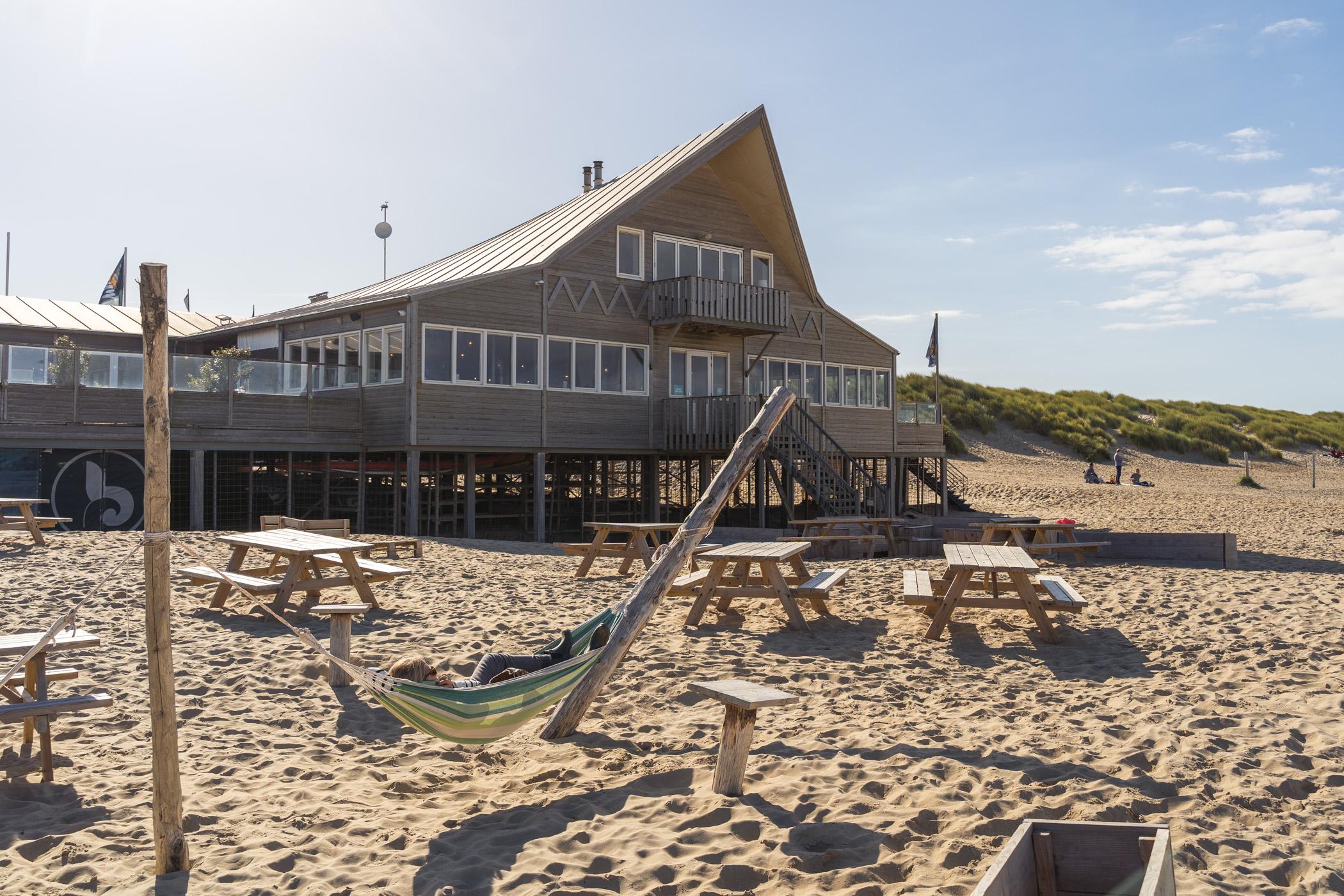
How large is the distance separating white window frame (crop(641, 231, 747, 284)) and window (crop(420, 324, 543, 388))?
3690mm

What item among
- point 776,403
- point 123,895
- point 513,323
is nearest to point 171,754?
point 123,895

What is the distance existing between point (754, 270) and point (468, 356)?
7914 mm

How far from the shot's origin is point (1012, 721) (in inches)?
247

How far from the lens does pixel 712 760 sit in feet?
18.5

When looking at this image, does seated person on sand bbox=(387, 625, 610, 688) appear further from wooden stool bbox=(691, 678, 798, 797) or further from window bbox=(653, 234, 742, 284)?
window bbox=(653, 234, 742, 284)

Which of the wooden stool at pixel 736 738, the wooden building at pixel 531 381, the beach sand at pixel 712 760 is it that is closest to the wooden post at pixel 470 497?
the wooden building at pixel 531 381

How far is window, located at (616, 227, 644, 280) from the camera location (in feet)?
71.3

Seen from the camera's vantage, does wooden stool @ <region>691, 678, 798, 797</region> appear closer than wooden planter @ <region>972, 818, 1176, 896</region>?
No

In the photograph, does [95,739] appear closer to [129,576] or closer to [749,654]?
[749,654]

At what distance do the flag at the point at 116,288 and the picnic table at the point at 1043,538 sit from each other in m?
26.6

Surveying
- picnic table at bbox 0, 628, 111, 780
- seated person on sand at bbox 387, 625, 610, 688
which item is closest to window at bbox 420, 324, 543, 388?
picnic table at bbox 0, 628, 111, 780

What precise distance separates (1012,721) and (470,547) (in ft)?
35.8

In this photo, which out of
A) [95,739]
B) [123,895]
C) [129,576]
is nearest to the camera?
[123,895]

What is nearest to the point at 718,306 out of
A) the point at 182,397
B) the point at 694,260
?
the point at 694,260
